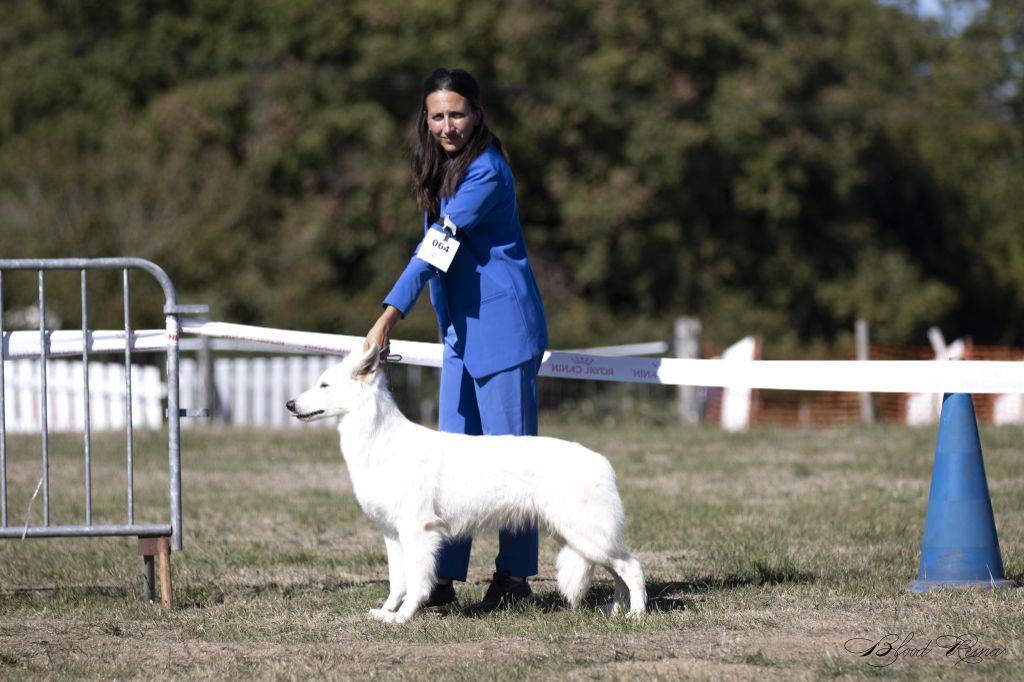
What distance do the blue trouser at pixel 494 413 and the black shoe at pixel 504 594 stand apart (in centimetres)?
5

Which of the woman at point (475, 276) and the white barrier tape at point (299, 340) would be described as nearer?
the woman at point (475, 276)

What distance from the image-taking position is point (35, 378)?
18.3m

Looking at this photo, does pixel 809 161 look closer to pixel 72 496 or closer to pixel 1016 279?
pixel 1016 279

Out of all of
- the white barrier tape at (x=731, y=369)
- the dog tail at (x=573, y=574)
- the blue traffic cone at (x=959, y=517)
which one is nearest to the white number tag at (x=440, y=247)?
the white barrier tape at (x=731, y=369)

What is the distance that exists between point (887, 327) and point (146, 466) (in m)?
20.4

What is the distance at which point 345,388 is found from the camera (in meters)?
5.61

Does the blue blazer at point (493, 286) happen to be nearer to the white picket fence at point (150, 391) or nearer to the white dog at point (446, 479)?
the white dog at point (446, 479)

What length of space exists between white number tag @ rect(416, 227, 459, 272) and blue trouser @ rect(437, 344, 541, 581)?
0.54 metres

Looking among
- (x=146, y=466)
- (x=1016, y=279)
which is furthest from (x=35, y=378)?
(x=1016, y=279)

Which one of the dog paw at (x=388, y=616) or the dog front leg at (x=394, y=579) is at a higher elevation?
the dog front leg at (x=394, y=579)

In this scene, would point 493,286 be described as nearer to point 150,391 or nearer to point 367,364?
point 367,364

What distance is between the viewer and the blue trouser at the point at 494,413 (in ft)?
19.6

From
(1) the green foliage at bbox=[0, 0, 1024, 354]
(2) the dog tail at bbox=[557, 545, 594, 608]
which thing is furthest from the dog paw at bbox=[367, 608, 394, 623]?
(1) the green foliage at bbox=[0, 0, 1024, 354]
